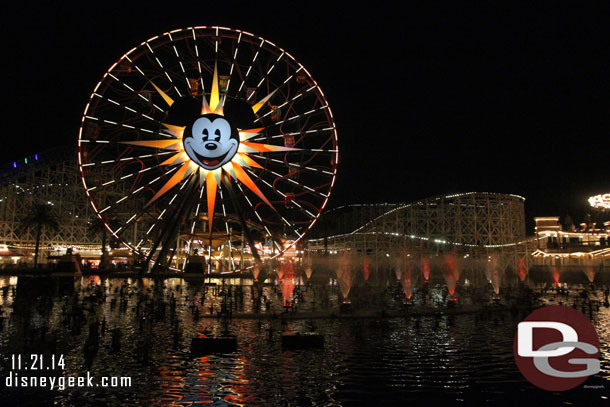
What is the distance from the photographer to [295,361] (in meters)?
14.5

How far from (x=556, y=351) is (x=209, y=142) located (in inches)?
729

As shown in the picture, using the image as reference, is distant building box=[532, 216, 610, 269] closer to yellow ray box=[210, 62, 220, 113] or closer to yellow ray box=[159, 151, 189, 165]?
yellow ray box=[210, 62, 220, 113]

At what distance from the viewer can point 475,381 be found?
12516 millimetres

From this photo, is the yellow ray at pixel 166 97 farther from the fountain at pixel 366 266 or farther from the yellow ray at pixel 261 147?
the fountain at pixel 366 266

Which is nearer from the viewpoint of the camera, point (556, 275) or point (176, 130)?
point (176, 130)

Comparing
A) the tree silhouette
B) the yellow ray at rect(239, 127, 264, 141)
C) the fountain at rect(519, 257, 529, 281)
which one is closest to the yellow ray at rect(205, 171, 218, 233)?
the yellow ray at rect(239, 127, 264, 141)

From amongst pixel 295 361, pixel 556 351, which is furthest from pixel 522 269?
pixel 295 361

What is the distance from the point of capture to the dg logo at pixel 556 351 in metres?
12.8

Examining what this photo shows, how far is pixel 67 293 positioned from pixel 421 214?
5050 cm

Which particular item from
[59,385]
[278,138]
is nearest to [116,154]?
[278,138]

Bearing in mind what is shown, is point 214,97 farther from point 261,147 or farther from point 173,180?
point 173,180

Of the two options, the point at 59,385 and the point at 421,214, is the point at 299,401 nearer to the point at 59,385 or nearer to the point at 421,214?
the point at 59,385

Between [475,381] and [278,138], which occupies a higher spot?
[278,138]

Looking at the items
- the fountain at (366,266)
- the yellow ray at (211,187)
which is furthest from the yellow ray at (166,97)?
the fountain at (366,266)
